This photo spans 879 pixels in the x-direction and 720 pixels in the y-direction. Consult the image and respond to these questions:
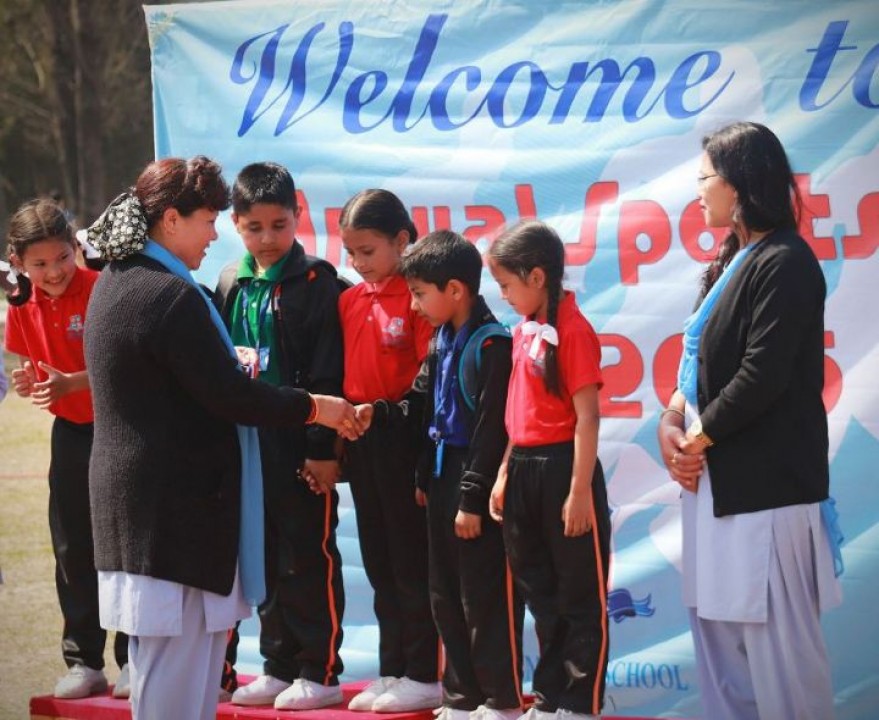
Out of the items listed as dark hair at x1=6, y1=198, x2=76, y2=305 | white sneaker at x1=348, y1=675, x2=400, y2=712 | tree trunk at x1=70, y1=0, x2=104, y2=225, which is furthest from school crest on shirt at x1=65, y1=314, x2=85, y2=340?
tree trunk at x1=70, y1=0, x2=104, y2=225

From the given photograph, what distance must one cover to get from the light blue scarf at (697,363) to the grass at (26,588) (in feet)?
9.49

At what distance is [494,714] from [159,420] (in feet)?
4.46

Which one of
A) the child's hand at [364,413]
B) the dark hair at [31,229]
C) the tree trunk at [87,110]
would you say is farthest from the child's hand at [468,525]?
the tree trunk at [87,110]

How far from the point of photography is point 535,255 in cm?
374

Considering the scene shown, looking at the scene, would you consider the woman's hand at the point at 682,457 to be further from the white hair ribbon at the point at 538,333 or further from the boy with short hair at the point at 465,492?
the boy with short hair at the point at 465,492

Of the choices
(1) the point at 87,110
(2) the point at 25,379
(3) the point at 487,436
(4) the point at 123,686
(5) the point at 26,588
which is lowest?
(4) the point at 123,686

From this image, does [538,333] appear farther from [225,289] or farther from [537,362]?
[225,289]

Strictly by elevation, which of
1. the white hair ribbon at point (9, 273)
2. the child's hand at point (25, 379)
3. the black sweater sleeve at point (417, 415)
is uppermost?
the white hair ribbon at point (9, 273)

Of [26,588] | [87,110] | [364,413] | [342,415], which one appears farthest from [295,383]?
[87,110]

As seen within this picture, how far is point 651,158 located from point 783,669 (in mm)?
1874

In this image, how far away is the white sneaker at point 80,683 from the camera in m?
4.57

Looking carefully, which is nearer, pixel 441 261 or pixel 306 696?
pixel 441 261

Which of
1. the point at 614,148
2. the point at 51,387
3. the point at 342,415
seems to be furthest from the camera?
the point at 614,148

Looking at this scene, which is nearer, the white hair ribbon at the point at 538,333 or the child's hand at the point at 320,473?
the white hair ribbon at the point at 538,333
